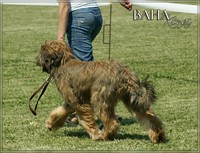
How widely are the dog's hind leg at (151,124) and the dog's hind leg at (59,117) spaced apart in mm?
1026

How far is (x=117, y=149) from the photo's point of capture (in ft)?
21.2

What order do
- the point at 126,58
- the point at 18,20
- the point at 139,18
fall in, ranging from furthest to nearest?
the point at 18,20
the point at 139,18
the point at 126,58

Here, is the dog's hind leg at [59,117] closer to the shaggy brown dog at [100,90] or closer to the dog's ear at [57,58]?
the shaggy brown dog at [100,90]

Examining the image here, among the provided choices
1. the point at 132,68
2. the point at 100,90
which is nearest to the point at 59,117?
the point at 100,90

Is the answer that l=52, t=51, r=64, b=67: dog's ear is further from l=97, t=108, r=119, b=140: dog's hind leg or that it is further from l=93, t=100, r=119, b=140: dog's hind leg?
l=97, t=108, r=119, b=140: dog's hind leg

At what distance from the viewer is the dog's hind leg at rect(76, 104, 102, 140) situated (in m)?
6.84

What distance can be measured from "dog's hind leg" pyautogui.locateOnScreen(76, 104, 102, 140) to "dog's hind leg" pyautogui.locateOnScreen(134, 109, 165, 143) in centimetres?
53

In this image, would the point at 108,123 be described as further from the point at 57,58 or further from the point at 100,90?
the point at 57,58

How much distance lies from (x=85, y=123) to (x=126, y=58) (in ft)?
26.8

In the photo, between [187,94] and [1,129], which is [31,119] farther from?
[187,94]

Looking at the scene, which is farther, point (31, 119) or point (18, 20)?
point (18, 20)

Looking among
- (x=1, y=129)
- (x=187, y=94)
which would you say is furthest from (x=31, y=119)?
(x=187, y=94)

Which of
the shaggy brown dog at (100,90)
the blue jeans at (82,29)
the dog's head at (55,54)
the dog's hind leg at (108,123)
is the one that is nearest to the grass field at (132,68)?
the dog's hind leg at (108,123)

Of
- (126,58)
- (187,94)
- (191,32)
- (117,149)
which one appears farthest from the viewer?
(191,32)
